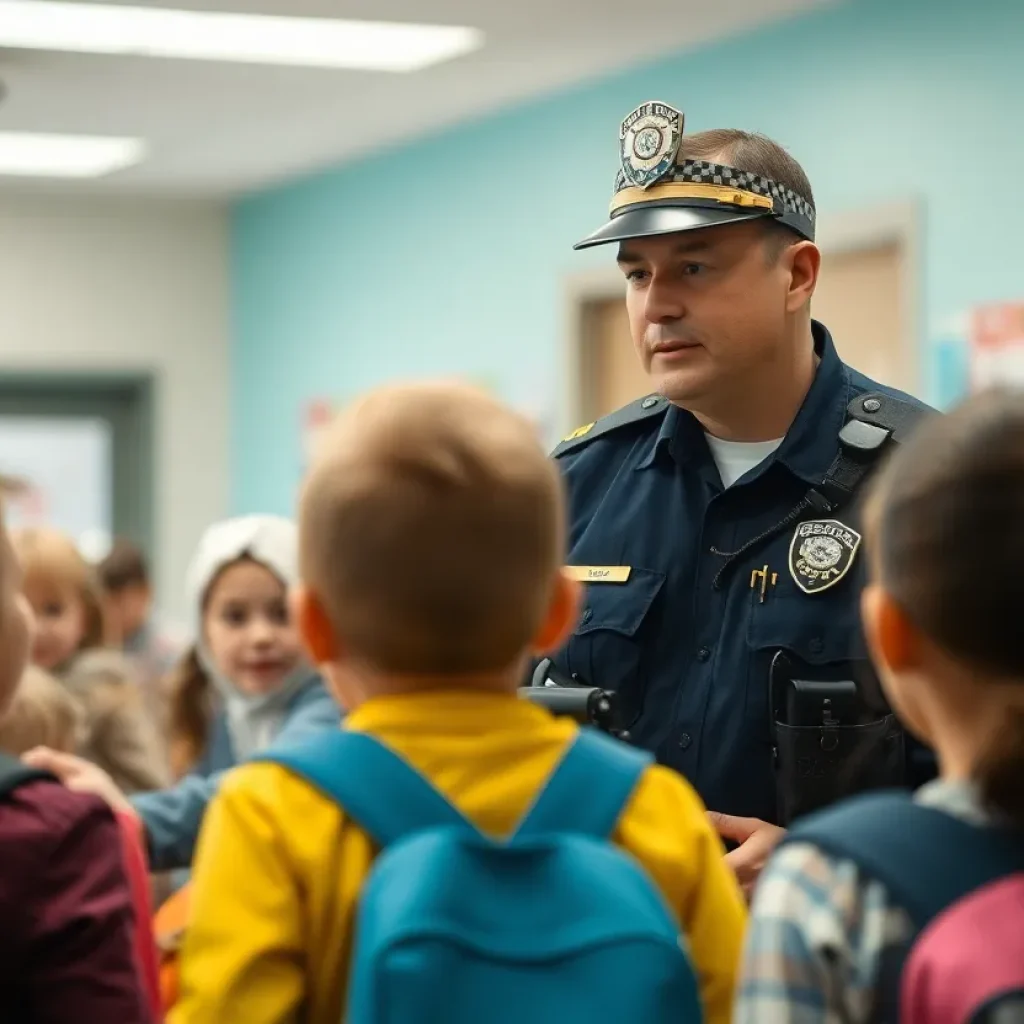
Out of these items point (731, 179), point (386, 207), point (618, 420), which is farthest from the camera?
point (386, 207)

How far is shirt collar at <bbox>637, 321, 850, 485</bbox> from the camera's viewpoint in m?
2.22

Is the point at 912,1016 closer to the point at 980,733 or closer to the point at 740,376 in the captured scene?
the point at 980,733

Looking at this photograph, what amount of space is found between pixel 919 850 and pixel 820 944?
3.2 inches

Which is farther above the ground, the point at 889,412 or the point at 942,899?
the point at 889,412

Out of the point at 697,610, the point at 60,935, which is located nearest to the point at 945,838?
the point at 60,935

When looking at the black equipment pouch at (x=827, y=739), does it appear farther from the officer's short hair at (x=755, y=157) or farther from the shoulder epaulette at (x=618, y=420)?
the officer's short hair at (x=755, y=157)

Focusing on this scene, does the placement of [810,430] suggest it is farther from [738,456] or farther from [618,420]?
[618,420]

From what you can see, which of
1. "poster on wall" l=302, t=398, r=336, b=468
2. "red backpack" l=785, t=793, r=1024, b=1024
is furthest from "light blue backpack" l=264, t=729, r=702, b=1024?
"poster on wall" l=302, t=398, r=336, b=468

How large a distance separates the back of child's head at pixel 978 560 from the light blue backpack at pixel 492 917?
9.5 inches

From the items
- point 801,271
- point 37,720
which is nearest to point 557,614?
point 801,271

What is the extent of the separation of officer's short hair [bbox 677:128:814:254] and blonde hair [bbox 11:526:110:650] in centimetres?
193

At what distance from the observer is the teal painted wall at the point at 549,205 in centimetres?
493

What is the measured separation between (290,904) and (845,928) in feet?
1.11

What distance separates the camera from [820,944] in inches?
46.7
